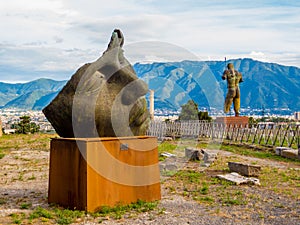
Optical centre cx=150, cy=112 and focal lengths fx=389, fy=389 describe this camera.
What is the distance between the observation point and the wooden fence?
619 inches

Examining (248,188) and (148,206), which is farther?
(248,188)

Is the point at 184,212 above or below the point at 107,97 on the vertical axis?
below

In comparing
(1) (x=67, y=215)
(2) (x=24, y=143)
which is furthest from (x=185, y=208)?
(2) (x=24, y=143)

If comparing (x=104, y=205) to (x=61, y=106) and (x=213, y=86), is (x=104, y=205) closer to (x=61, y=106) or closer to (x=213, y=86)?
(x=61, y=106)

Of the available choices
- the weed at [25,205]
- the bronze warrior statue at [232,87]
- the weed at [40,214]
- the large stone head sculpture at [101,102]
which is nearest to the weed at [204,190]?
the large stone head sculpture at [101,102]

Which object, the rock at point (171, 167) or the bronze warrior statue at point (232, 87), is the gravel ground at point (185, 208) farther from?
the bronze warrior statue at point (232, 87)

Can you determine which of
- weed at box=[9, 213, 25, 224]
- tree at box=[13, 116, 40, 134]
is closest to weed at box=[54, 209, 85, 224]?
weed at box=[9, 213, 25, 224]

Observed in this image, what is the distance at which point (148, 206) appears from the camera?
6.27 meters

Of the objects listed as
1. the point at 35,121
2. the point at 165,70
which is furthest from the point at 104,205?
the point at 35,121

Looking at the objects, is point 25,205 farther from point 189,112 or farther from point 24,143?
point 189,112

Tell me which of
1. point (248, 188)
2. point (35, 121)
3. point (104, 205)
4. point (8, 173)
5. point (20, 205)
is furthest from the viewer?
point (35, 121)

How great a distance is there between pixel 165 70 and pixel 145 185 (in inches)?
174

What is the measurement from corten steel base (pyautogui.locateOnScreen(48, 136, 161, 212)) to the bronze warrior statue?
624 inches

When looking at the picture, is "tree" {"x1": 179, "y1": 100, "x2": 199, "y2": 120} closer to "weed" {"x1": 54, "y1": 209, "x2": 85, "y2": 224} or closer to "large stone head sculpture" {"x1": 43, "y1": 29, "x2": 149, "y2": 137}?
"large stone head sculpture" {"x1": 43, "y1": 29, "x2": 149, "y2": 137}
